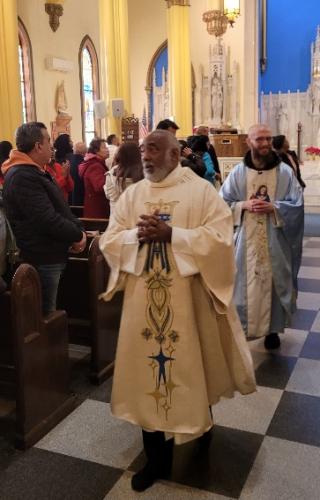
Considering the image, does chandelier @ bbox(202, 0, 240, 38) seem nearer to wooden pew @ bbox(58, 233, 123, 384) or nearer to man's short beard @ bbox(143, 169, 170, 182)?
wooden pew @ bbox(58, 233, 123, 384)

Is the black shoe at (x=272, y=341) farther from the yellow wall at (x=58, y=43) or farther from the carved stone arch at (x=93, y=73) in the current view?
the carved stone arch at (x=93, y=73)

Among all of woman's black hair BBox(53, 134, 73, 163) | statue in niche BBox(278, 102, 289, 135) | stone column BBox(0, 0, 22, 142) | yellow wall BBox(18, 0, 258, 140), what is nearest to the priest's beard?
woman's black hair BBox(53, 134, 73, 163)

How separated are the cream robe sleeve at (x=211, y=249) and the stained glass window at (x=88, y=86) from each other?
13142 mm

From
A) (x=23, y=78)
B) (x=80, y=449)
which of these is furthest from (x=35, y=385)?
(x=23, y=78)

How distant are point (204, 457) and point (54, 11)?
1252 cm

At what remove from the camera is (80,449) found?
2.87 metres

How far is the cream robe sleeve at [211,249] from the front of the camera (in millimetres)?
2342

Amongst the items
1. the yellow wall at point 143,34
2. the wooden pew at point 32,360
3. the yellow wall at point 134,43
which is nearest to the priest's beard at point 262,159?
the wooden pew at point 32,360

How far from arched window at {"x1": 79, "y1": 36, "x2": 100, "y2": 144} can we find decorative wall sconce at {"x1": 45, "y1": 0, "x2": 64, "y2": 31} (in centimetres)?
154

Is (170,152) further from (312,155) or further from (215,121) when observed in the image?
(215,121)

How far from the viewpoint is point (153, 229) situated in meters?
2.33

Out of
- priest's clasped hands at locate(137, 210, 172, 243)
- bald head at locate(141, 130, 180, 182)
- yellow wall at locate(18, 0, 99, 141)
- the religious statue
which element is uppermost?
yellow wall at locate(18, 0, 99, 141)

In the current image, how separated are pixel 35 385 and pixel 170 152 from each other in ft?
4.97

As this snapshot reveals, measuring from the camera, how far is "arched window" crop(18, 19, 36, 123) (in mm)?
12437
